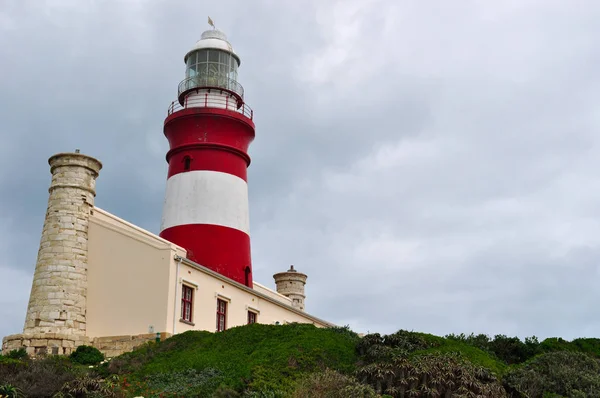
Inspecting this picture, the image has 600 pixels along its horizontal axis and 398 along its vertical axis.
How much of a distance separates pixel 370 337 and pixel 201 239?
11.4 m

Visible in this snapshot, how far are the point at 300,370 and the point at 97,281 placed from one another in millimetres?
10158

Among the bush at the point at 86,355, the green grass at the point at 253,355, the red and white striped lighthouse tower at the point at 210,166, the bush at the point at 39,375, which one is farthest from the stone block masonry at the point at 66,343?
the red and white striped lighthouse tower at the point at 210,166

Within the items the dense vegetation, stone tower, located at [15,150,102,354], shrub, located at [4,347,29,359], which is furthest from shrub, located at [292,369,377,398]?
stone tower, located at [15,150,102,354]

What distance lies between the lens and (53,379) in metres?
17.4

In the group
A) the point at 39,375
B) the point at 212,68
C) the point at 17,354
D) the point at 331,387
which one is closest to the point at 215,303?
the point at 17,354

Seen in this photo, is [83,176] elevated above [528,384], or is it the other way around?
[83,176]

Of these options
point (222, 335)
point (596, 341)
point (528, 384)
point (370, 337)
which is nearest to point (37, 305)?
point (222, 335)

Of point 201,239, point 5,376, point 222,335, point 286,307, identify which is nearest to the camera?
point 5,376

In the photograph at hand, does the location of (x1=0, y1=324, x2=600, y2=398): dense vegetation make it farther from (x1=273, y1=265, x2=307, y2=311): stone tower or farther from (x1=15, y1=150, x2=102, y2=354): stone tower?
(x1=273, y1=265, x2=307, y2=311): stone tower

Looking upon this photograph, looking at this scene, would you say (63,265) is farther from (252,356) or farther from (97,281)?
(252,356)

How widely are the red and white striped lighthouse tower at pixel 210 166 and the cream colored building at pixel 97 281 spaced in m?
3.02

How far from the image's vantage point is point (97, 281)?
2478 centimetres

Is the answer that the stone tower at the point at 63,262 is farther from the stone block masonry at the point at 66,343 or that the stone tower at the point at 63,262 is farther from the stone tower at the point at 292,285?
the stone tower at the point at 292,285

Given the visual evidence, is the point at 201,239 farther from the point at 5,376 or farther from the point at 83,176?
the point at 5,376
